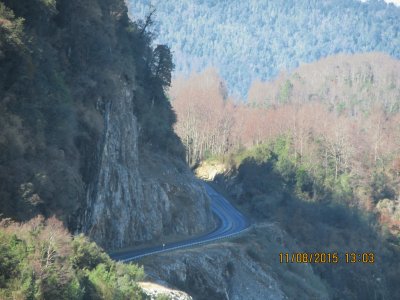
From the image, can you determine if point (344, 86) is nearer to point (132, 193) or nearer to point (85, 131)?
point (132, 193)

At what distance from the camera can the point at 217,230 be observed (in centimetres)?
6262

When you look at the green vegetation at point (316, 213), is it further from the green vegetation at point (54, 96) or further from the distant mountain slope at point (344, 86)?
the distant mountain slope at point (344, 86)

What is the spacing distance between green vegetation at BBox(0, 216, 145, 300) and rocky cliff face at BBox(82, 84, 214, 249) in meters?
11.2

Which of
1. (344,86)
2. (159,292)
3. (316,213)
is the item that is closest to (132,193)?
(159,292)

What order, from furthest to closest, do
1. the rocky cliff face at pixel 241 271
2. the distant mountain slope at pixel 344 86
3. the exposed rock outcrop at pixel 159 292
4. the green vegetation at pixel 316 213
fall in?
the distant mountain slope at pixel 344 86, the green vegetation at pixel 316 213, the rocky cliff face at pixel 241 271, the exposed rock outcrop at pixel 159 292

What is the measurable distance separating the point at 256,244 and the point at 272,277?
16.7 feet

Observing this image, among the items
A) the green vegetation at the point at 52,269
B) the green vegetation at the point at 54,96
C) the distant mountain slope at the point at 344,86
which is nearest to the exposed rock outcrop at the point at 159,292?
the green vegetation at the point at 52,269

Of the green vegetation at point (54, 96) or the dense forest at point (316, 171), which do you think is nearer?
the green vegetation at point (54, 96)

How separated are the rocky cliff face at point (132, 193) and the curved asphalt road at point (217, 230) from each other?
1371 mm

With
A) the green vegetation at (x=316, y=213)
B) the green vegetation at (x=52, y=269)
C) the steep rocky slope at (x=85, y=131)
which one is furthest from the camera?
the green vegetation at (x=316, y=213)

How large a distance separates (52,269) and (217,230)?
4184 centimetres

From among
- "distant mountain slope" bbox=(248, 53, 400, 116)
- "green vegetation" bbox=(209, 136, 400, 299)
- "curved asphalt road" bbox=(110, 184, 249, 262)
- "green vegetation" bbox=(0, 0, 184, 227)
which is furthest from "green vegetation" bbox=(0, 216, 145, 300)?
"distant mountain slope" bbox=(248, 53, 400, 116)

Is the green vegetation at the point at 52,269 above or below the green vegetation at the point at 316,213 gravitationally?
below

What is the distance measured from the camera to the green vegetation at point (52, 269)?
20.3m
